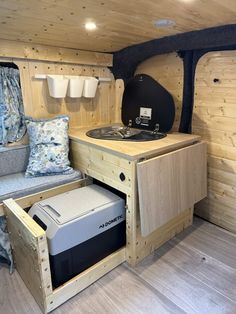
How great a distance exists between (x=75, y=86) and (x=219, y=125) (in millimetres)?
1387

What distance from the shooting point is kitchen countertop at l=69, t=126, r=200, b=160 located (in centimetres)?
160

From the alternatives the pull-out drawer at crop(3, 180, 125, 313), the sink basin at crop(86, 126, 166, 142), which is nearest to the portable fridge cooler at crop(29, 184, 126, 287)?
the pull-out drawer at crop(3, 180, 125, 313)

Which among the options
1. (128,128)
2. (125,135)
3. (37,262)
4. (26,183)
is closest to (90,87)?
(128,128)

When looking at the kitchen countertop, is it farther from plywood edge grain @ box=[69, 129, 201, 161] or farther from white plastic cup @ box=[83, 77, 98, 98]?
white plastic cup @ box=[83, 77, 98, 98]

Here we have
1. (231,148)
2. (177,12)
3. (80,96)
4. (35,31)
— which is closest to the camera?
(177,12)

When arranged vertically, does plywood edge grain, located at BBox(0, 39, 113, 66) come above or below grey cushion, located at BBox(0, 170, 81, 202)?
above

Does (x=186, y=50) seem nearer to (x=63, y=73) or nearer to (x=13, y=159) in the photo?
(x=63, y=73)

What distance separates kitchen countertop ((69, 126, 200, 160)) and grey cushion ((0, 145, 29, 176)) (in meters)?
0.44

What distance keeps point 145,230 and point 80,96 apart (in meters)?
1.48

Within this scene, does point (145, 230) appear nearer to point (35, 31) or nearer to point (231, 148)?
point (231, 148)

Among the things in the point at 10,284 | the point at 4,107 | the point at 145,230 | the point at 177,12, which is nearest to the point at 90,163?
the point at 145,230

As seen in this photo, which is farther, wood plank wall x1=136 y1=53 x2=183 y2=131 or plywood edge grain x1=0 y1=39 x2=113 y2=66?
wood plank wall x1=136 y1=53 x2=183 y2=131

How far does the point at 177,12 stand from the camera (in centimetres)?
139

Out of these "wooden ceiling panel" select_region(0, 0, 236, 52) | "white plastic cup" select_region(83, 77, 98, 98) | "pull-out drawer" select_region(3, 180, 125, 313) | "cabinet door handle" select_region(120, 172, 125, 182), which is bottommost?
"pull-out drawer" select_region(3, 180, 125, 313)
